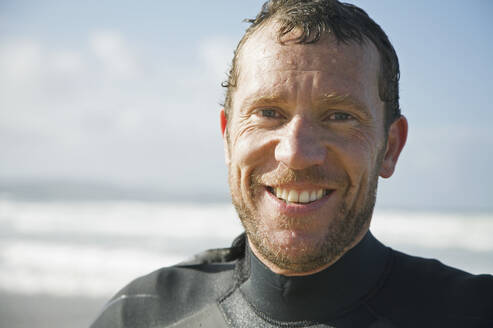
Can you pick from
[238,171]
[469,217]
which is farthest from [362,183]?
[469,217]

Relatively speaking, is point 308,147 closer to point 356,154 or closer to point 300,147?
point 300,147

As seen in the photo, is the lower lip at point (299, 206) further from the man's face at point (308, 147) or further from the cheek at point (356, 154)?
the cheek at point (356, 154)

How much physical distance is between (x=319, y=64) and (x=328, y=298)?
97 centimetres

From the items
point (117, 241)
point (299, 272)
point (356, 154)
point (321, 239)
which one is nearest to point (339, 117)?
point (356, 154)

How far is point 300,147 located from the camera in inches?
81.1

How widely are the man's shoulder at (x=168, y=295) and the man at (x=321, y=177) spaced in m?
0.13

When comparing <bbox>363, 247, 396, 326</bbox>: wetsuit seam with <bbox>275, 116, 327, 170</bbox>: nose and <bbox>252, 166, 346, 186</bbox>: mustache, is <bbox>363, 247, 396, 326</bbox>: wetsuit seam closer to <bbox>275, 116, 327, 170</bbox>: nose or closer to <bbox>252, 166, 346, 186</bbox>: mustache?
<bbox>252, 166, 346, 186</bbox>: mustache

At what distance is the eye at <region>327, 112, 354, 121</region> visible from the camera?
84.9 inches

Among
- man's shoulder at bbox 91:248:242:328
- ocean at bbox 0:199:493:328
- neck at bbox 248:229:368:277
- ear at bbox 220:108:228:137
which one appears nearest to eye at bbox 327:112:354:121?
neck at bbox 248:229:368:277

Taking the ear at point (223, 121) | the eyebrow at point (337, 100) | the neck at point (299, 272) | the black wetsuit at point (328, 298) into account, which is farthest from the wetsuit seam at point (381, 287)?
the ear at point (223, 121)

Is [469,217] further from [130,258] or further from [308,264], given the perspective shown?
Answer: [308,264]

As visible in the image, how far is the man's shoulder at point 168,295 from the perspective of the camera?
8.35 ft

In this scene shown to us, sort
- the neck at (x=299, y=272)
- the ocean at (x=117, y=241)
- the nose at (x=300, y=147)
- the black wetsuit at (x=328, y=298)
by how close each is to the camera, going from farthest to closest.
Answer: the ocean at (x=117, y=241), the neck at (x=299, y=272), the black wetsuit at (x=328, y=298), the nose at (x=300, y=147)

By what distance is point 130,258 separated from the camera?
10883 mm
